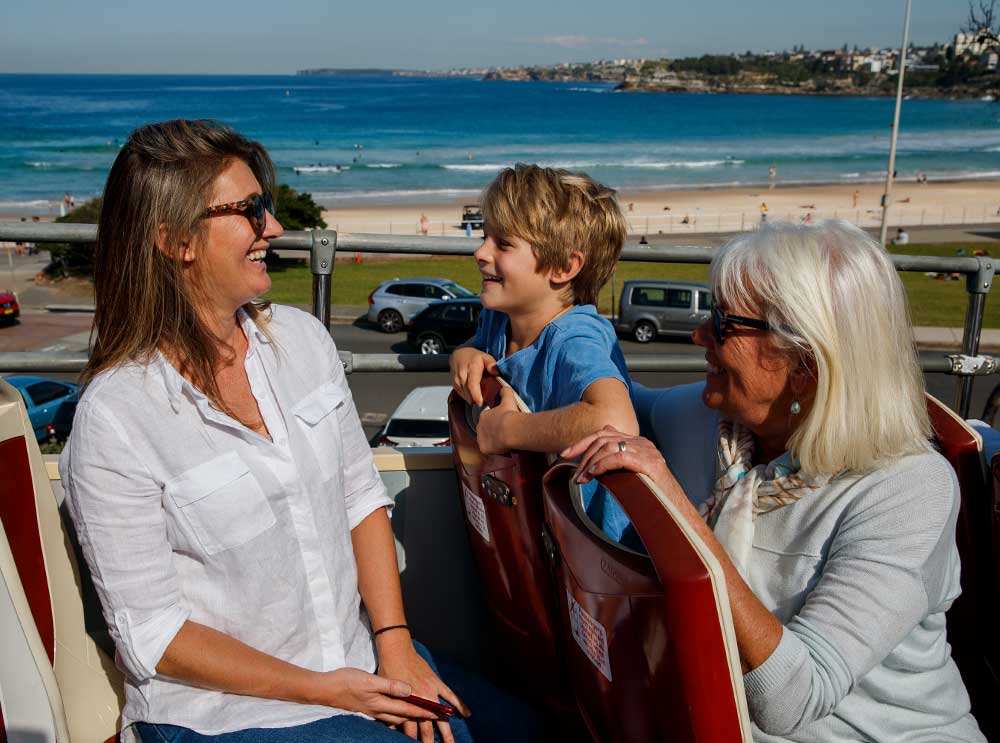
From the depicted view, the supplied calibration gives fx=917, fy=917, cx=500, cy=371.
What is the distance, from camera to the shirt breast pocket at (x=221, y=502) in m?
1.86

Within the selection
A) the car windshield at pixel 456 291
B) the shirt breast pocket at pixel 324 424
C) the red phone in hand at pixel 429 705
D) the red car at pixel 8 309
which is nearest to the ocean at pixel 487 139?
the car windshield at pixel 456 291

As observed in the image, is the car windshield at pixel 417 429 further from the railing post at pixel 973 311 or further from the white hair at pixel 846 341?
the white hair at pixel 846 341

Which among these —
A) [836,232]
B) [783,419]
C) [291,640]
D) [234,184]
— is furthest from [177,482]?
[836,232]

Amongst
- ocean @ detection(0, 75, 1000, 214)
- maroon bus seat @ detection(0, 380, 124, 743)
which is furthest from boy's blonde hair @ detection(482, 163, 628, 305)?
ocean @ detection(0, 75, 1000, 214)

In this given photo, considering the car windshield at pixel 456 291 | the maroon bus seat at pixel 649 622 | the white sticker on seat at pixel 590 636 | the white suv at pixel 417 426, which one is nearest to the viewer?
the maroon bus seat at pixel 649 622

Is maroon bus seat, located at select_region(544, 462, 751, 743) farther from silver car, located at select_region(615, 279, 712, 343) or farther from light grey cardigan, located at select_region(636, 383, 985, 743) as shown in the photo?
silver car, located at select_region(615, 279, 712, 343)

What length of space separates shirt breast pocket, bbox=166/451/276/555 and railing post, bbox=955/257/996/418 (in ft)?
8.90

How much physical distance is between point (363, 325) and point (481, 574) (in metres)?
20.7

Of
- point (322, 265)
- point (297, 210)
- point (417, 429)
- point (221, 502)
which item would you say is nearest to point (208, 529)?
point (221, 502)

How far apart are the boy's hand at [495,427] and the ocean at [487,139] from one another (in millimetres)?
32918

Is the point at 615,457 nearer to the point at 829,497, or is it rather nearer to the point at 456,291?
the point at 829,497

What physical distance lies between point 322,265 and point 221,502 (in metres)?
1.33

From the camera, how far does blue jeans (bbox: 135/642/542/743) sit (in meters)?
1.88

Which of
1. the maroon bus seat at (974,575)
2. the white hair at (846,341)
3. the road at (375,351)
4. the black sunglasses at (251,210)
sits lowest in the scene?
the road at (375,351)
